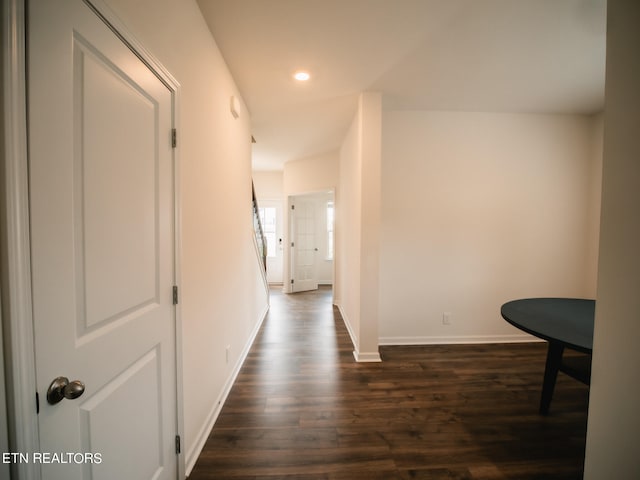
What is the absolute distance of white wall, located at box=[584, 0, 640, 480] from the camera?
2.13 feet

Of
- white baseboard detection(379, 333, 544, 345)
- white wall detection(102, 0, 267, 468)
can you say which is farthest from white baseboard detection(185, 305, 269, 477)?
white baseboard detection(379, 333, 544, 345)

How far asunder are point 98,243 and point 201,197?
2.84ft

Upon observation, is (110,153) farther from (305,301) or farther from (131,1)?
(305,301)

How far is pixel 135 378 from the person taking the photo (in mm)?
1017

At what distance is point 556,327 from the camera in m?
1.59

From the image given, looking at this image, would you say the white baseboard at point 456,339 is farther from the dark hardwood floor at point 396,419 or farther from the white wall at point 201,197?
the white wall at point 201,197

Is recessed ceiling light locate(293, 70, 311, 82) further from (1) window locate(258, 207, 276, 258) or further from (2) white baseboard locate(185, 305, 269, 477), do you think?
(1) window locate(258, 207, 276, 258)

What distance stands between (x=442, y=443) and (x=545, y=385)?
0.95 m

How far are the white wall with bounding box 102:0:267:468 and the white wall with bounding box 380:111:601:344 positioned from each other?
176cm

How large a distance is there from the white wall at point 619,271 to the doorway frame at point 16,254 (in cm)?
149

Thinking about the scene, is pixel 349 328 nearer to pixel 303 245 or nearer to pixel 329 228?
pixel 303 245

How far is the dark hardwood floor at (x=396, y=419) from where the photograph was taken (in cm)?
146

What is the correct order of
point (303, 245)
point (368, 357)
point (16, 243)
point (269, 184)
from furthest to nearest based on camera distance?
1. point (269, 184)
2. point (303, 245)
3. point (368, 357)
4. point (16, 243)

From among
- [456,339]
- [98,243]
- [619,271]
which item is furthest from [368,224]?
[98,243]
